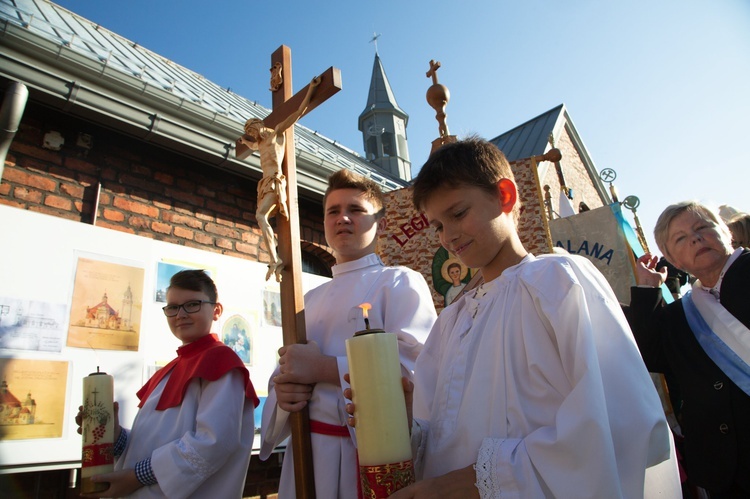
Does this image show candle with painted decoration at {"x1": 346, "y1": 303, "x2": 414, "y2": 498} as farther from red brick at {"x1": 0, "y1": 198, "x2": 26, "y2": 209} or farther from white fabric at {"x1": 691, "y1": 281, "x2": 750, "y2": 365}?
red brick at {"x1": 0, "y1": 198, "x2": 26, "y2": 209}

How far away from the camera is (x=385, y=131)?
26.4 meters

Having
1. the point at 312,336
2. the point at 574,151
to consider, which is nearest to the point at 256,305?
the point at 312,336

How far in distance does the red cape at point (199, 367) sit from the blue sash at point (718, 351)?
6.13 feet

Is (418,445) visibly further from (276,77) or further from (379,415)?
(276,77)

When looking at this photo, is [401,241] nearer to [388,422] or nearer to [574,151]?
[388,422]

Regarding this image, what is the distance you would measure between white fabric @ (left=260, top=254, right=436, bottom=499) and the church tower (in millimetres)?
22819

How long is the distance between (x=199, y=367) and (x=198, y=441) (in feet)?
1.08

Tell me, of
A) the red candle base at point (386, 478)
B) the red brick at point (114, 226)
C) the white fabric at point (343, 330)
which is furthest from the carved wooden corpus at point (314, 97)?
the red brick at point (114, 226)

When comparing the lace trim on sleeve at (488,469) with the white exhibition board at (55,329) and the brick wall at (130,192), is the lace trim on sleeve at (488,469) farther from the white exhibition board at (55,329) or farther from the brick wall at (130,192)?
the brick wall at (130,192)

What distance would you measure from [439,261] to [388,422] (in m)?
2.24

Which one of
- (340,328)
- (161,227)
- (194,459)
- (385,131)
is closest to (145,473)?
(194,459)

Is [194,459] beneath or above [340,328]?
beneath

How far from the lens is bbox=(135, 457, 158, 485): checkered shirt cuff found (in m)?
1.99

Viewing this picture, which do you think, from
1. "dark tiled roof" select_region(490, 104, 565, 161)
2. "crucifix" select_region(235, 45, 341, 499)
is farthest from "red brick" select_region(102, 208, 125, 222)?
"dark tiled roof" select_region(490, 104, 565, 161)
